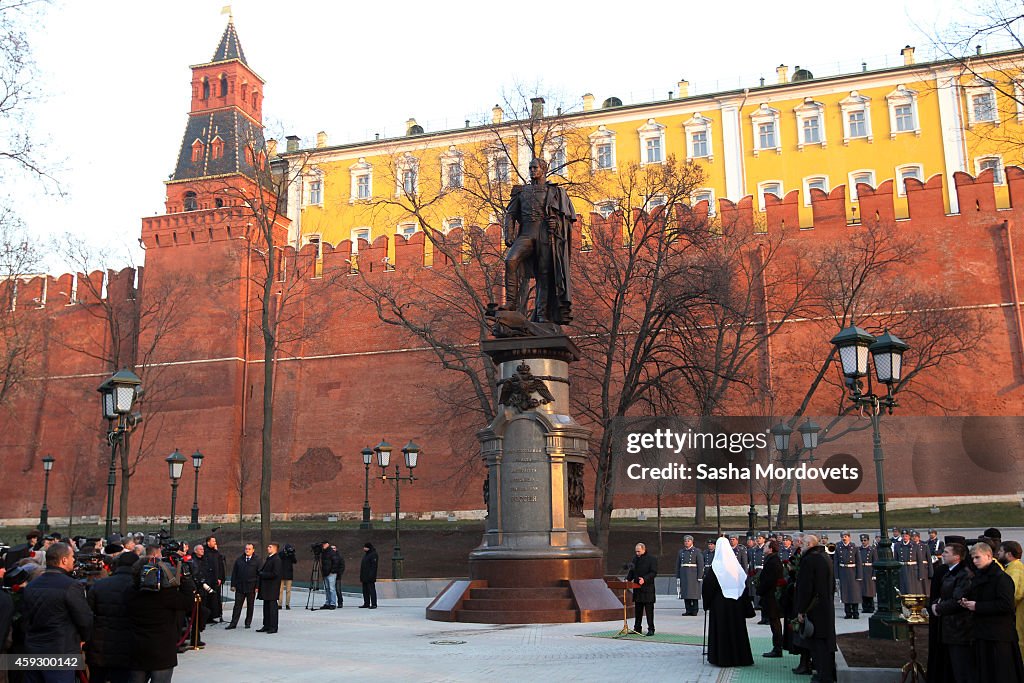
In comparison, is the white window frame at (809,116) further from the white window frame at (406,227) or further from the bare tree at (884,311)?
the white window frame at (406,227)

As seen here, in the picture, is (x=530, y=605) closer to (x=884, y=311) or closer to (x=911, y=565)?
(x=911, y=565)

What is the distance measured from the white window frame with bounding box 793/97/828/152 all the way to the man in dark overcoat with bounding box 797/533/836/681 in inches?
1668

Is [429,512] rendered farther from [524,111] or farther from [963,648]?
[963,648]

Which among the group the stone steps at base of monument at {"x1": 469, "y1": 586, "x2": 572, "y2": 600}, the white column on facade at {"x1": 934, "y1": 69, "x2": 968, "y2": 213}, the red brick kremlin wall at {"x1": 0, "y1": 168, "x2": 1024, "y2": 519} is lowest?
the stone steps at base of monument at {"x1": 469, "y1": 586, "x2": 572, "y2": 600}

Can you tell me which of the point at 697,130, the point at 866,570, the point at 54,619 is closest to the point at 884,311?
the point at 697,130

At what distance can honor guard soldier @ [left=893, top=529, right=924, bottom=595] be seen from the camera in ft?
58.2

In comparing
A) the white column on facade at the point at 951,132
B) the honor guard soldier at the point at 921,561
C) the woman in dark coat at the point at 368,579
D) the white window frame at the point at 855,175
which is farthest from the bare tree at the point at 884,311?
the woman in dark coat at the point at 368,579

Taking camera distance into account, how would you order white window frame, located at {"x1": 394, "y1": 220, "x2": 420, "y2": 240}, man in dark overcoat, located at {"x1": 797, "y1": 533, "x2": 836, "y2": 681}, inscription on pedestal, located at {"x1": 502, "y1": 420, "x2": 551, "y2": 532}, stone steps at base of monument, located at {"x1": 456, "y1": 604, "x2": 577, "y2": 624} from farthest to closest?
white window frame, located at {"x1": 394, "y1": 220, "x2": 420, "y2": 240} → inscription on pedestal, located at {"x1": 502, "y1": 420, "x2": 551, "y2": 532} → stone steps at base of monument, located at {"x1": 456, "y1": 604, "x2": 577, "y2": 624} → man in dark overcoat, located at {"x1": 797, "y1": 533, "x2": 836, "y2": 681}

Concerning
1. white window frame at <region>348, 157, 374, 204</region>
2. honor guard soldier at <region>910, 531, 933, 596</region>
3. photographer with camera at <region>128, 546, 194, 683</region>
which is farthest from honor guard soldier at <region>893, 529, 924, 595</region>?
white window frame at <region>348, 157, 374, 204</region>

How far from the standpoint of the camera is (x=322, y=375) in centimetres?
4416

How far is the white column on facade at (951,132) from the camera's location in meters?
45.0

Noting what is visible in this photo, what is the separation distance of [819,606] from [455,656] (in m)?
3.51

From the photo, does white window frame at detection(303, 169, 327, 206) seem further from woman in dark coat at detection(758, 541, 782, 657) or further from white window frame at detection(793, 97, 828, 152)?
woman in dark coat at detection(758, 541, 782, 657)

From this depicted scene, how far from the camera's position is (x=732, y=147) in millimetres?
48688
